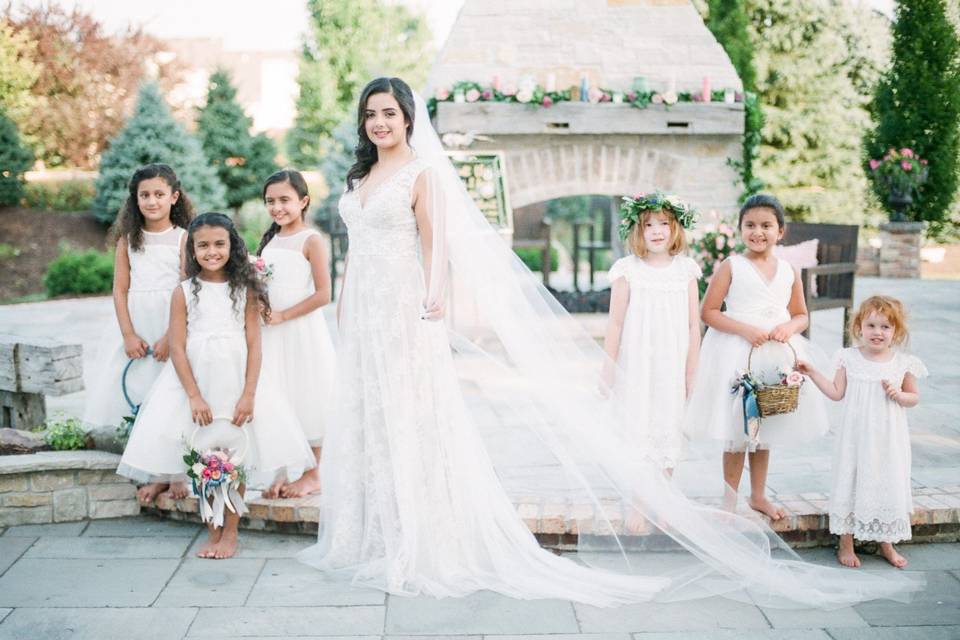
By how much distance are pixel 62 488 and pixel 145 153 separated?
40.5 ft

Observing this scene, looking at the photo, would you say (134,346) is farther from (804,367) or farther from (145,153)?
(145,153)

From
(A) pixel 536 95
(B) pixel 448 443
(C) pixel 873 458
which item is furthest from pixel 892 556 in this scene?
(A) pixel 536 95

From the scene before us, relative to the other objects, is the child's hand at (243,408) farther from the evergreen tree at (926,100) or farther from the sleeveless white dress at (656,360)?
the evergreen tree at (926,100)

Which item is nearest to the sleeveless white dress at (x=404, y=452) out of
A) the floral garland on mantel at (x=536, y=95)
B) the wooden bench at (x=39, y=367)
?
the wooden bench at (x=39, y=367)

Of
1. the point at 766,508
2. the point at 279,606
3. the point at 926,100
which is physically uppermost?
the point at 926,100

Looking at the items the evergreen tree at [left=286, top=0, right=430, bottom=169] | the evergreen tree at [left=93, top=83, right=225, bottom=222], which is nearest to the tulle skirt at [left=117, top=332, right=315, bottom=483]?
the evergreen tree at [left=93, top=83, right=225, bottom=222]

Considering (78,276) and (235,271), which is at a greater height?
(235,271)

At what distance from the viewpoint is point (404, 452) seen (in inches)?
135

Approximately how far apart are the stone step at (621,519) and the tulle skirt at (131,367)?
21.5 inches

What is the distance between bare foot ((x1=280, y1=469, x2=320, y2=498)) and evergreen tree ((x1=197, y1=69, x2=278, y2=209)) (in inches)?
597

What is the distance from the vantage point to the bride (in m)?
3.32

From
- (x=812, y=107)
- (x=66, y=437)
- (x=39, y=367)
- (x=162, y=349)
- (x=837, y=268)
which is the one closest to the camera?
(x=162, y=349)

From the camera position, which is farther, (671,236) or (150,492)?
(150,492)

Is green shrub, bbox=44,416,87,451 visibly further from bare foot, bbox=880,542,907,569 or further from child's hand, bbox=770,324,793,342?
bare foot, bbox=880,542,907,569
